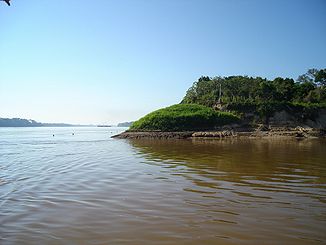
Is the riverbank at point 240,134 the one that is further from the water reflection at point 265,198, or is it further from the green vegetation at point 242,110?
the water reflection at point 265,198

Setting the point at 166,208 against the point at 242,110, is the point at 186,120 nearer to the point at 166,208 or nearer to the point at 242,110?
the point at 242,110

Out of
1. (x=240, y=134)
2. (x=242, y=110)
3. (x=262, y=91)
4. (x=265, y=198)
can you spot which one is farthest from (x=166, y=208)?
(x=262, y=91)

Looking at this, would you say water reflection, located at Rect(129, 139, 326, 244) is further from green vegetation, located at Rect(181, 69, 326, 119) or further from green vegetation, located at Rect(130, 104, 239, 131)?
green vegetation, located at Rect(181, 69, 326, 119)

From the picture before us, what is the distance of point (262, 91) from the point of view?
56469mm

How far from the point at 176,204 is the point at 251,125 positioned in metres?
42.2

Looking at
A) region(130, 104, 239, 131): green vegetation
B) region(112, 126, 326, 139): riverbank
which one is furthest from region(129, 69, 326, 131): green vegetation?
region(112, 126, 326, 139): riverbank

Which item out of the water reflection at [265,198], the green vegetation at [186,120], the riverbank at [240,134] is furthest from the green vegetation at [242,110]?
the water reflection at [265,198]

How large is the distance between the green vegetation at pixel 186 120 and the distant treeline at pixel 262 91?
622 cm

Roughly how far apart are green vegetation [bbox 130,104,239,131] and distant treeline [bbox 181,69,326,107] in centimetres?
622

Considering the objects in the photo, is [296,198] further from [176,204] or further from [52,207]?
[52,207]

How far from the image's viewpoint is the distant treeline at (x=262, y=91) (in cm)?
5528

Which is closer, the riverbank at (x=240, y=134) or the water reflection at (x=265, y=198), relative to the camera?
the water reflection at (x=265, y=198)

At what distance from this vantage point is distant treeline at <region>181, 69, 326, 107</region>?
181ft

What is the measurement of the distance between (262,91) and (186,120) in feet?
66.2
